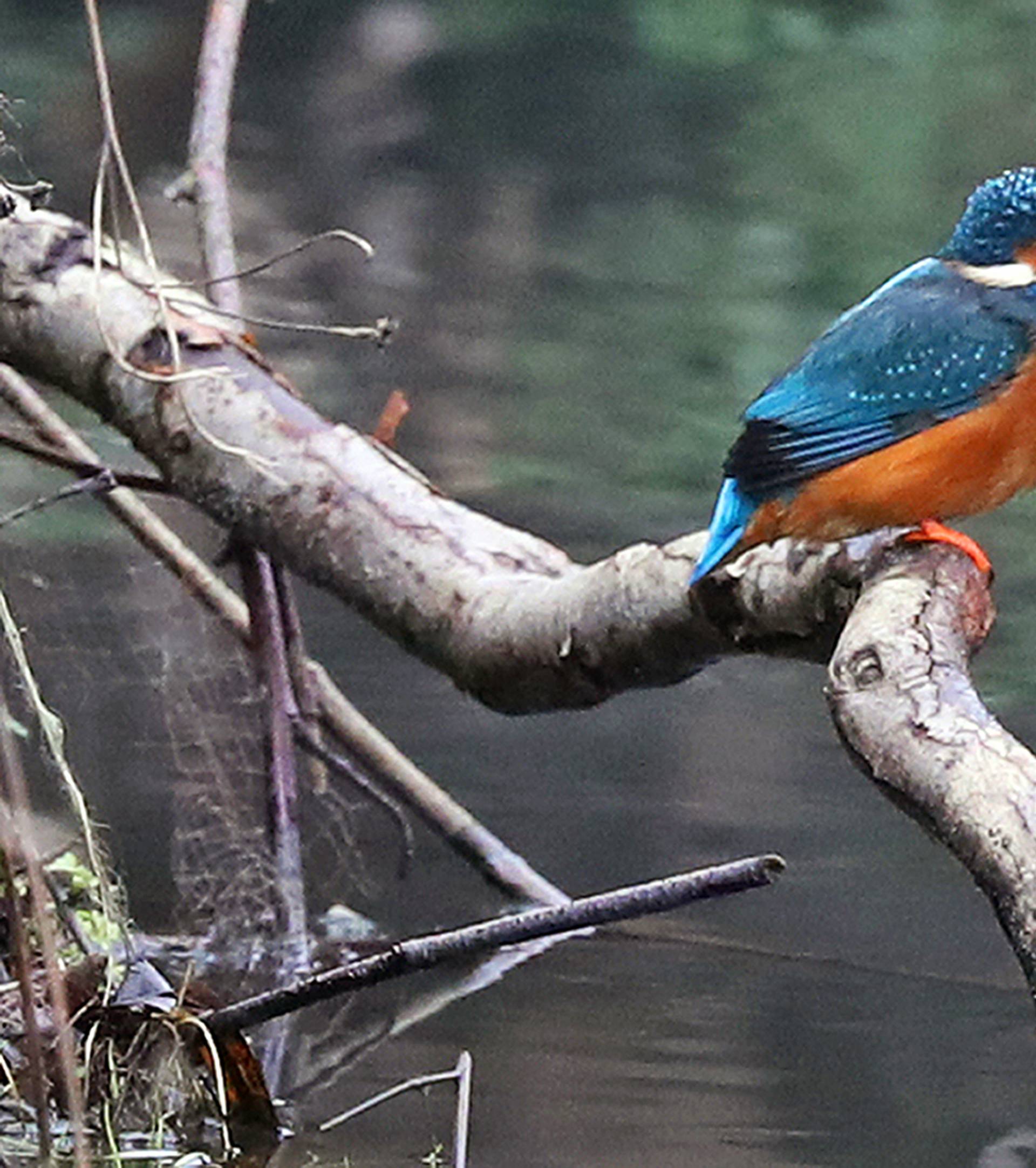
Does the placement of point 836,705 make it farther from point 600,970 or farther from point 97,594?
point 97,594

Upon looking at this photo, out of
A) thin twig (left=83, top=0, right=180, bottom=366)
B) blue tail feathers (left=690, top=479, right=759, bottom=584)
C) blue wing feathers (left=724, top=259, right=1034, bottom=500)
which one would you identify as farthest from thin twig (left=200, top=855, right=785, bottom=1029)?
thin twig (left=83, top=0, right=180, bottom=366)

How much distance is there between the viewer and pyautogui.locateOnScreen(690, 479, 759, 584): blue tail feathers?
1.86 m

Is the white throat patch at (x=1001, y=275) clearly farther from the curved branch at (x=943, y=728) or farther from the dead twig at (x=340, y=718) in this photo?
the dead twig at (x=340, y=718)

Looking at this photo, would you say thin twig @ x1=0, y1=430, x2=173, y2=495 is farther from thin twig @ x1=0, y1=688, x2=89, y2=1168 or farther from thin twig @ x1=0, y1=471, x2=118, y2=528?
thin twig @ x1=0, y1=688, x2=89, y2=1168

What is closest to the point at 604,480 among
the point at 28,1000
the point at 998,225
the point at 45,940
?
the point at 998,225

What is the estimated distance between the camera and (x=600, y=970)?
2.37 metres

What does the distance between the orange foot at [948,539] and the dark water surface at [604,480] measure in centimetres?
47

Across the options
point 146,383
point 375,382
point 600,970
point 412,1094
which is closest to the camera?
point 412,1094

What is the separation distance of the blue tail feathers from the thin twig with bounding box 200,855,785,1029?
0.34 m

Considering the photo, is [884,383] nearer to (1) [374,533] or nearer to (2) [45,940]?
(1) [374,533]

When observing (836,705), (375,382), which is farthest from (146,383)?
(375,382)

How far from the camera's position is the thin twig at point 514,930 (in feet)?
4.47

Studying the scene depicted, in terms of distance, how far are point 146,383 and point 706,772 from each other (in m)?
1.02

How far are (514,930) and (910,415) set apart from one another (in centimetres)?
63
